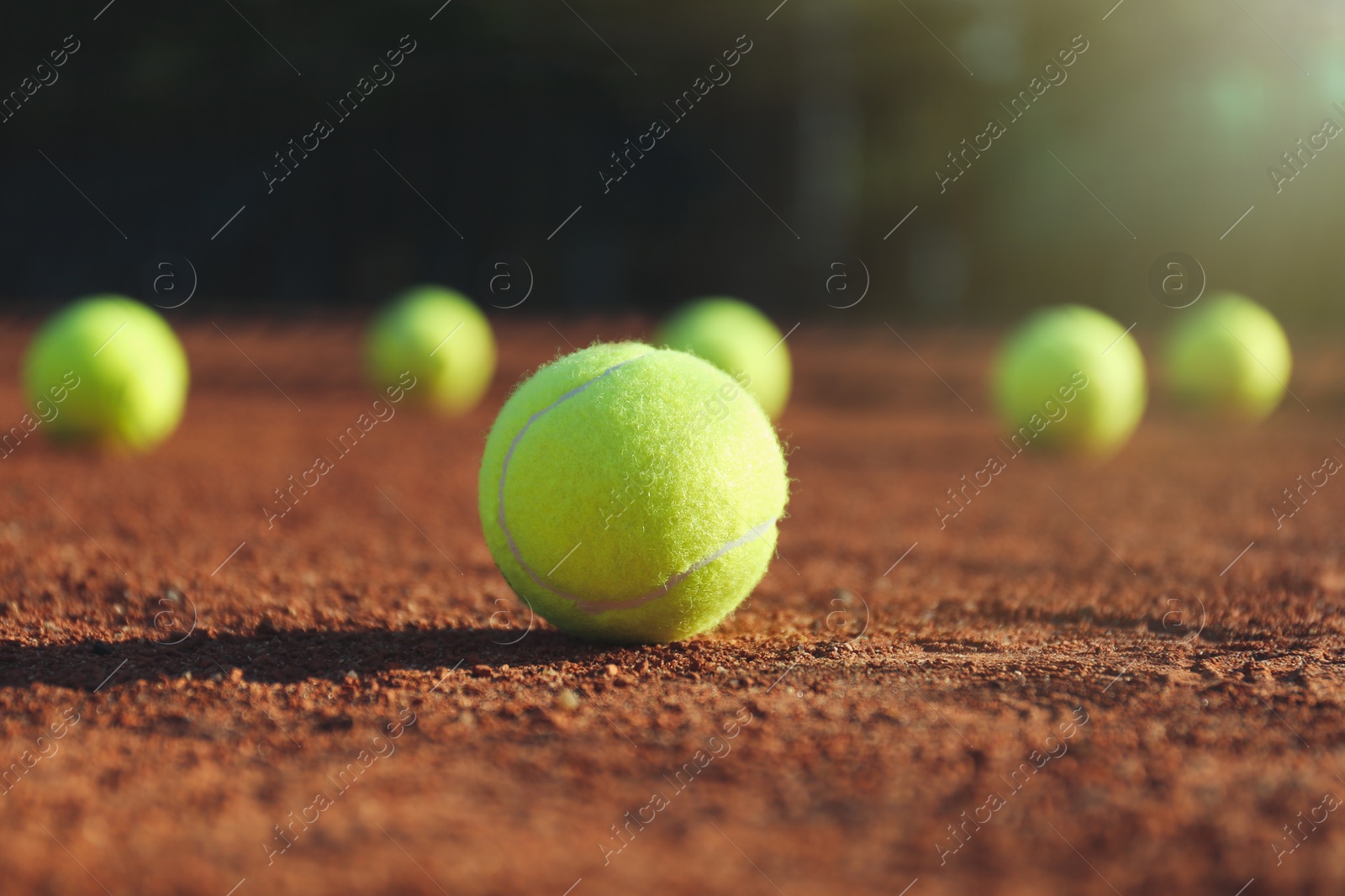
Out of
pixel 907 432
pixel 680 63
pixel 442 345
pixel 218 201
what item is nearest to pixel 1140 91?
pixel 680 63

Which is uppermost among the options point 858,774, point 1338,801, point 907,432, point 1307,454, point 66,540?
point 66,540

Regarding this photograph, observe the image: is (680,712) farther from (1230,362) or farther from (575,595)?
(1230,362)

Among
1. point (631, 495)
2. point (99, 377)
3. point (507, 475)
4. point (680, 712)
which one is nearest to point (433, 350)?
point (99, 377)

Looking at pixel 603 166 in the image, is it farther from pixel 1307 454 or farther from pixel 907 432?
pixel 1307 454

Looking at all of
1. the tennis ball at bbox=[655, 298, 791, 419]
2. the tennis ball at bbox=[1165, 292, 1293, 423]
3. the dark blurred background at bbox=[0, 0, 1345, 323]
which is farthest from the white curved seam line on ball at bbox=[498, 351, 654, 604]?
the dark blurred background at bbox=[0, 0, 1345, 323]

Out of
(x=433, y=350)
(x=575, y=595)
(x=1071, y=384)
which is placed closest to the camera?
(x=575, y=595)

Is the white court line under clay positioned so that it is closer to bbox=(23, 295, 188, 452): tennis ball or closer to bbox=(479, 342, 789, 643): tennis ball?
bbox=(479, 342, 789, 643): tennis ball

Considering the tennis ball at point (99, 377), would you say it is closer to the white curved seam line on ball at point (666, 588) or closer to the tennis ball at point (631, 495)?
the tennis ball at point (631, 495)
